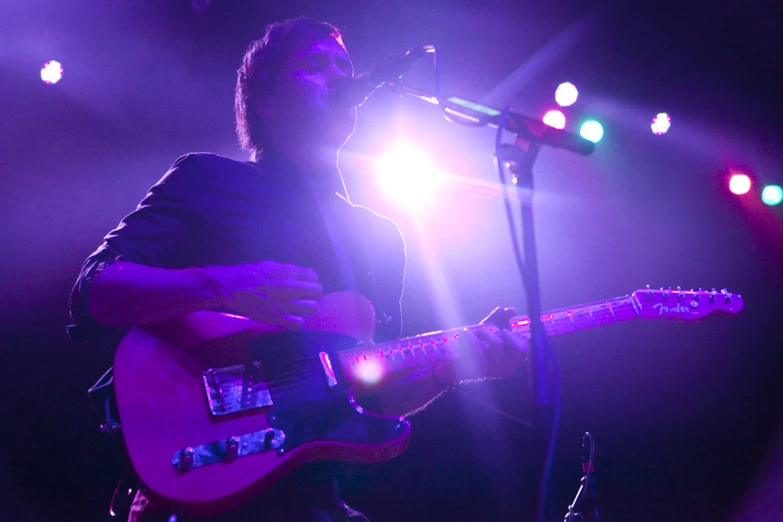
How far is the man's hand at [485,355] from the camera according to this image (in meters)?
2.40

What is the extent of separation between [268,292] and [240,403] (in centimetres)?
41

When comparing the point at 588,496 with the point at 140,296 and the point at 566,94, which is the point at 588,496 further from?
the point at 566,94

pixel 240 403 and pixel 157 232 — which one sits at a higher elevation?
Result: pixel 157 232

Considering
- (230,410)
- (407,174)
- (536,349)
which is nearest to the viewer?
(536,349)

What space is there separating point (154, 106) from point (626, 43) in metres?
4.16

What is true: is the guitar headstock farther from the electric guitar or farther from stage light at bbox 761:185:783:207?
stage light at bbox 761:185:783:207

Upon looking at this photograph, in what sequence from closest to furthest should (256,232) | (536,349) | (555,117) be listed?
(536,349) < (256,232) < (555,117)

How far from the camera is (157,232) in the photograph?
194 centimetres

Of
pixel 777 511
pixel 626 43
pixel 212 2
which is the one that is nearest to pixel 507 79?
pixel 626 43

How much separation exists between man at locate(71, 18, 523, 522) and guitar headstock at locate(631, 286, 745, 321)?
0.82m

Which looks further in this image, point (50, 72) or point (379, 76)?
point (50, 72)

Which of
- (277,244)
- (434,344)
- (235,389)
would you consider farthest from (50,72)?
(434,344)

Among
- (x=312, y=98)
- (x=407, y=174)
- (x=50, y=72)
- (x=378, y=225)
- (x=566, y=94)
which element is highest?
(x=50, y=72)

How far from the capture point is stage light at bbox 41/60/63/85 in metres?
3.57
